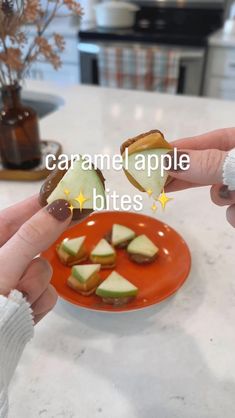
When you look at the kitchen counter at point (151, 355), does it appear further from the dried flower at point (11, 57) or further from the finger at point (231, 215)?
the dried flower at point (11, 57)

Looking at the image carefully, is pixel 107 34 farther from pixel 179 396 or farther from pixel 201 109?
pixel 179 396

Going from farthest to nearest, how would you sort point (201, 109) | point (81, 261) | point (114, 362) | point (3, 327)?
1. point (201, 109)
2. point (81, 261)
3. point (114, 362)
4. point (3, 327)

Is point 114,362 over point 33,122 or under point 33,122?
under

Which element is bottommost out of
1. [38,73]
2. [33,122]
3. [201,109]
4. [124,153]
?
[38,73]

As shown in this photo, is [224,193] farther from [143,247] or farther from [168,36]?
[168,36]

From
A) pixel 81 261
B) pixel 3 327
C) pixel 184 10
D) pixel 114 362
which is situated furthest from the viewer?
pixel 184 10

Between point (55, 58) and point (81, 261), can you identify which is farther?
point (55, 58)

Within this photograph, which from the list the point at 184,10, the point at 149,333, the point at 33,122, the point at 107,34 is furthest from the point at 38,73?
the point at 149,333
